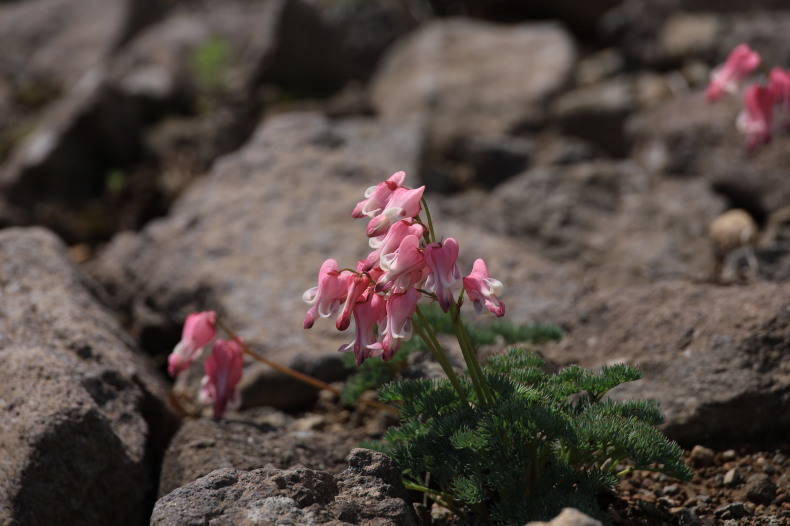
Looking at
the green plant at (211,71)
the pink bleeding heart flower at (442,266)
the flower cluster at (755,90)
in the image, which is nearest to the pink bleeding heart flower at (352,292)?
the pink bleeding heart flower at (442,266)

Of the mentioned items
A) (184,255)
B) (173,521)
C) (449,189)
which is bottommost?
(449,189)

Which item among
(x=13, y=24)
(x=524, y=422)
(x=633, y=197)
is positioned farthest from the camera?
(x=13, y=24)

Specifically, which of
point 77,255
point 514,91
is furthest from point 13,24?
point 514,91

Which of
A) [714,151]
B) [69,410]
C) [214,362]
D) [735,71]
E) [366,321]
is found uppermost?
[366,321]

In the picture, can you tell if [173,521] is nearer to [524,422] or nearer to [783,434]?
[524,422]

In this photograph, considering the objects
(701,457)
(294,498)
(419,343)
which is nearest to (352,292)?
(294,498)

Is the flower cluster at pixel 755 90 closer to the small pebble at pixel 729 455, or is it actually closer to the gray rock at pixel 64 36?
the small pebble at pixel 729 455

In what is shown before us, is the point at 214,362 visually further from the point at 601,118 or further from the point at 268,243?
the point at 601,118
